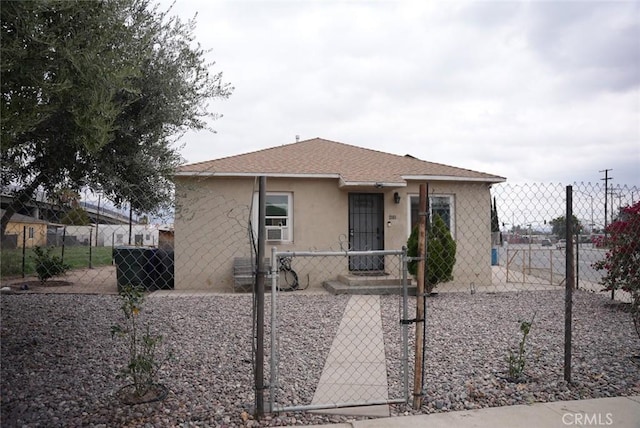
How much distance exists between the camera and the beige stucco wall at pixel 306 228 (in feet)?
36.4

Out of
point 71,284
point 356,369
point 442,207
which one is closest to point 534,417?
point 356,369

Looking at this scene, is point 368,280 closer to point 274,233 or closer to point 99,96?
point 274,233

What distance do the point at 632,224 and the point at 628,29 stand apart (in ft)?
11.1

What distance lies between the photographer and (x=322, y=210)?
11.6m

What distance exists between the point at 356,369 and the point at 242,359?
→ 134 cm

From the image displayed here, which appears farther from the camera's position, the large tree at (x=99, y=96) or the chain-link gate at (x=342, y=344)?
the chain-link gate at (x=342, y=344)

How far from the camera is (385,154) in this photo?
14.2 meters

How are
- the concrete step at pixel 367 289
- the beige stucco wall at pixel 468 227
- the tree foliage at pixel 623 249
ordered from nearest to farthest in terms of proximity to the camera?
the tree foliage at pixel 623 249 < the concrete step at pixel 367 289 < the beige stucco wall at pixel 468 227

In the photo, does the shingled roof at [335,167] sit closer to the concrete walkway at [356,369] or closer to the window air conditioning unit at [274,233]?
the window air conditioning unit at [274,233]

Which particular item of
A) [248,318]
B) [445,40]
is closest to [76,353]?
[248,318]

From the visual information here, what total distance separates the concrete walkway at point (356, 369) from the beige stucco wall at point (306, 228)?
4286mm

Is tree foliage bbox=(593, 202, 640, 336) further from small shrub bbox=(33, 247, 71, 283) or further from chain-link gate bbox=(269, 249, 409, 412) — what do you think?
small shrub bbox=(33, 247, 71, 283)

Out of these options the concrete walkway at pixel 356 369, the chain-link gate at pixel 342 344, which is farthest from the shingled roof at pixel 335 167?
the concrete walkway at pixel 356 369

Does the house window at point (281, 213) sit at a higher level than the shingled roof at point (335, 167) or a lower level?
lower
